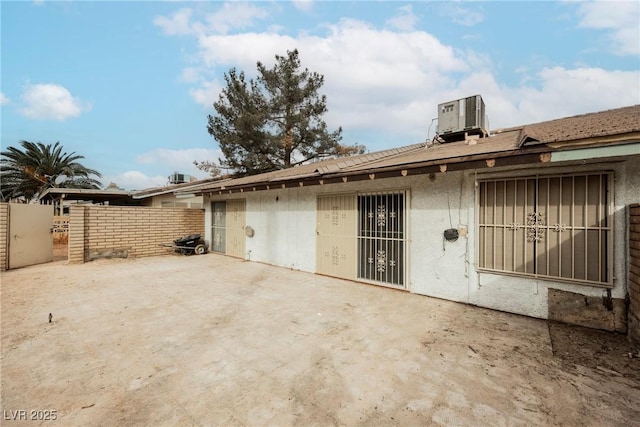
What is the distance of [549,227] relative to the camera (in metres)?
4.29

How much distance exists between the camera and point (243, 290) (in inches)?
245

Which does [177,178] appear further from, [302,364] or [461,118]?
[302,364]

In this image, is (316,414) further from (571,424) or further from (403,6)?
(403,6)

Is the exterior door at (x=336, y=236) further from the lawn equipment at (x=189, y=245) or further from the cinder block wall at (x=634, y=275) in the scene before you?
the lawn equipment at (x=189, y=245)

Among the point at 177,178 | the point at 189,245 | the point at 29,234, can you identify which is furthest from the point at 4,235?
the point at 177,178

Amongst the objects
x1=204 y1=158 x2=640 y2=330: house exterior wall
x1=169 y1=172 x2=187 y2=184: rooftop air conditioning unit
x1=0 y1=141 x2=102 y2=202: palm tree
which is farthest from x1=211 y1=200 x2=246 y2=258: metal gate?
x1=0 y1=141 x2=102 y2=202: palm tree

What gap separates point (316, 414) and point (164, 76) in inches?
617

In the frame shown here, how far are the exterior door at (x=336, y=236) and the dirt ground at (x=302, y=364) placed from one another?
174 centimetres

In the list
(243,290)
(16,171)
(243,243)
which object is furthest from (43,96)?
(243,290)

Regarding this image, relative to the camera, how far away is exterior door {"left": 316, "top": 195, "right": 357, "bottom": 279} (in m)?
7.05

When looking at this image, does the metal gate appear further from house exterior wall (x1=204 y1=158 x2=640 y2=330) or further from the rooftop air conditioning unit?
the rooftop air conditioning unit

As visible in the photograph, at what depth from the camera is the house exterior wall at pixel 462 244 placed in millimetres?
3775

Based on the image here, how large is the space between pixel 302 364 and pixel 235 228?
348 inches

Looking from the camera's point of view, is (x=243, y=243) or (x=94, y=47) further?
(x=243, y=243)
